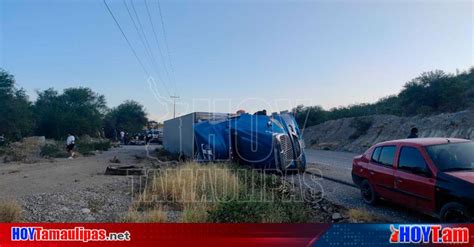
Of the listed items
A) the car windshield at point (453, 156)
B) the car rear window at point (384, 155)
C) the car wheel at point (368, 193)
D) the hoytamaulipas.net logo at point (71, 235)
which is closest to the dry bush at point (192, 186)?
the hoytamaulipas.net logo at point (71, 235)

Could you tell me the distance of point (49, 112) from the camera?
171 inches

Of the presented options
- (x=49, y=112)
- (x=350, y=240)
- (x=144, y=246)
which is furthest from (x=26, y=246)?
(x=350, y=240)

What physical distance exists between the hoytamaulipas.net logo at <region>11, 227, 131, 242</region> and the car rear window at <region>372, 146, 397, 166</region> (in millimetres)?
3175

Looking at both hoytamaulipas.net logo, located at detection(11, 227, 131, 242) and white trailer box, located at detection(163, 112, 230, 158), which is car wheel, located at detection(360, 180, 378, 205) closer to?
white trailer box, located at detection(163, 112, 230, 158)

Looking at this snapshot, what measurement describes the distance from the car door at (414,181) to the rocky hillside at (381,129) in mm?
1066

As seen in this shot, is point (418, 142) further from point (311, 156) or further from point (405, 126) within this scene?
point (311, 156)

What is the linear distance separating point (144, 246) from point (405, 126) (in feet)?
14.7

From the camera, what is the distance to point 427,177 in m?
3.54

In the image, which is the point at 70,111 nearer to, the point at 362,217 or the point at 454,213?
the point at 362,217

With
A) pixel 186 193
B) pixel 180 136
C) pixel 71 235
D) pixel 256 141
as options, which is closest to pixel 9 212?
pixel 71 235

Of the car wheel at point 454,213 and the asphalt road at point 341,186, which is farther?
the asphalt road at point 341,186

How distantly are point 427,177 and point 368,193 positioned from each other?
53.8 inches

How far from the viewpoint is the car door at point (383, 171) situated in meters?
4.23

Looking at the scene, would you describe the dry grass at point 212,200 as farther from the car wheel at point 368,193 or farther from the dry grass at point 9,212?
the car wheel at point 368,193
